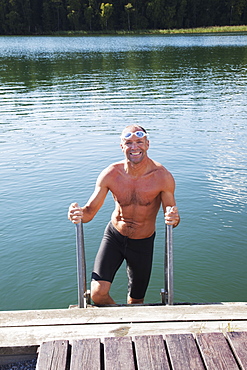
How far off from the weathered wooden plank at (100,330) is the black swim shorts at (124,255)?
1212 mm

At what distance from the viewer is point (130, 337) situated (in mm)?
3504

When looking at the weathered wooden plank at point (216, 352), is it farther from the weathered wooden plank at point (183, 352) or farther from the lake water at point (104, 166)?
the lake water at point (104, 166)

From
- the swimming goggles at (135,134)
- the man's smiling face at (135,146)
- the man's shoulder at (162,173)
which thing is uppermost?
the swimming goggles at (135,134)

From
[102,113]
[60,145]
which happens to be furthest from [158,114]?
[60,145]

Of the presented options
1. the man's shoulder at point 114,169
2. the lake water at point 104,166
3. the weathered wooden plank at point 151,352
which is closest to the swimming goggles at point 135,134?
the man's shoulder at point 114,169

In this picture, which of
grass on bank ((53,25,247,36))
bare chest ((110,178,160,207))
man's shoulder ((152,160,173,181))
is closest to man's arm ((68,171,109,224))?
bare chest ((110,178,160,207))

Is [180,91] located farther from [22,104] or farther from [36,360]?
[36,360]

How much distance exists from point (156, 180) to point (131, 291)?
4.50 ft

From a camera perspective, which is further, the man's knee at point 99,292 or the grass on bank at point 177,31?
the grass on bank at point 177,31

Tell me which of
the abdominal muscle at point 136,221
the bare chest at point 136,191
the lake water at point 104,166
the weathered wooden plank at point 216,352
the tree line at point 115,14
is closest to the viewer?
the weathered wooden plank at point 216,352

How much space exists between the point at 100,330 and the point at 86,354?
32 cm

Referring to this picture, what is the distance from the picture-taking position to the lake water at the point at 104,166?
6578 millimetres

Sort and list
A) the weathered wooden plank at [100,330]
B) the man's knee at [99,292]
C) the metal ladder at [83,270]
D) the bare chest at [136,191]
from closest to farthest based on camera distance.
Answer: the weathered wooden plank at [100,330], the metal ladder at [83,270], the man's knee at [99,292], the bare chest at [136,191]

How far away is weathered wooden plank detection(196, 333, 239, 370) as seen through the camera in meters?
3.22
